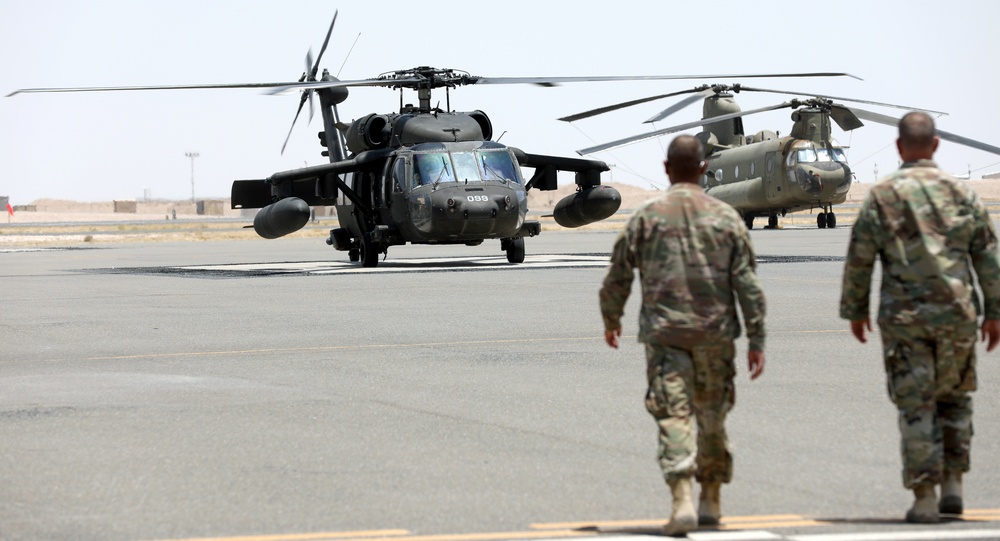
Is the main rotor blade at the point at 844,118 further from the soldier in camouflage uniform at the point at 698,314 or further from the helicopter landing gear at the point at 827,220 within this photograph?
the soldier in camouflage uniform at the point at 698,314

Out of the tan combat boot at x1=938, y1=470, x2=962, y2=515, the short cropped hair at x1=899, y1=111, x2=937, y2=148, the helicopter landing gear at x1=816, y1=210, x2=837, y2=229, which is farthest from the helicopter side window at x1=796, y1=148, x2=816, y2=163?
the tan combat boot at x1=938, y1=470, x2=962, y2=515

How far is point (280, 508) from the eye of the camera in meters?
6.27

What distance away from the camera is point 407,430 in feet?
27.6

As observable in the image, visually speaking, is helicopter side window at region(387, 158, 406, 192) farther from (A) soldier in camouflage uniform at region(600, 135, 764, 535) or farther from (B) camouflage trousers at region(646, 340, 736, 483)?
(B) camouflage trousers at region(646, 340, 736, 483)

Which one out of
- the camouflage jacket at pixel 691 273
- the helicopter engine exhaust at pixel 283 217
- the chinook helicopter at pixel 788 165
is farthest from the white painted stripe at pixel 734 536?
the chinook helicopter at pixel 788 165

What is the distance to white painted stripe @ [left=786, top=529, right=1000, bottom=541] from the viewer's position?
17.9ft

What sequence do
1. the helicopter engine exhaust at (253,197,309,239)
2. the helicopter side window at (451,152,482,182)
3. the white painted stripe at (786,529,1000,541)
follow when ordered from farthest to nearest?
the helicopter engine exhaust at (253,197,309,239)
the helicopter side window at (451,152,482,182)
the white painted stripe at (786,529,1000,541)

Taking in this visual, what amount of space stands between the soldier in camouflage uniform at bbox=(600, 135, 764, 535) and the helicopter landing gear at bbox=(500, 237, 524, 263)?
23295 mm

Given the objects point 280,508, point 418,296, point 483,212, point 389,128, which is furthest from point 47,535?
point 389,128

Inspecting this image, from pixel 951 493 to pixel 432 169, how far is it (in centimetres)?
2153

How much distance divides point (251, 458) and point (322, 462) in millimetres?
428

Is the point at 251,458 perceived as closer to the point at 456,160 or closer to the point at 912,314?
the point at 912,314

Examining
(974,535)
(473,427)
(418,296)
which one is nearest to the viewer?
(974,535)

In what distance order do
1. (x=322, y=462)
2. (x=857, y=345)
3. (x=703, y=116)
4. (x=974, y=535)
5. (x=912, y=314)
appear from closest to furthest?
1. (x=974, y=535)
2. (x=912, y=314)
3. (x=322, y=462)
4. (x=857, y=345)
5. (x=703, y=116)
